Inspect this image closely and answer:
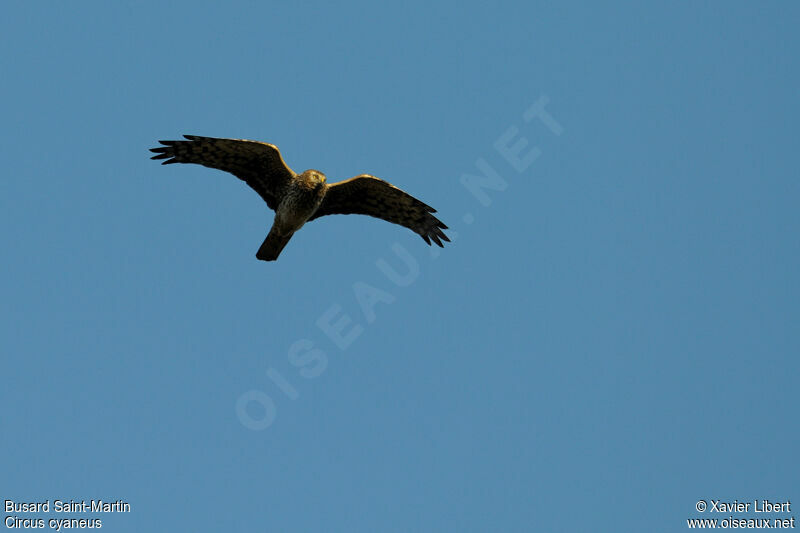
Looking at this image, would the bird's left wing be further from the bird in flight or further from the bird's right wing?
the bird's right wing

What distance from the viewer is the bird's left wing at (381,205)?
16.2m

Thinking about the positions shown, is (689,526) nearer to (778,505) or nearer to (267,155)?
(778,505)

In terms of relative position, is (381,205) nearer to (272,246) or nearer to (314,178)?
(314,178)

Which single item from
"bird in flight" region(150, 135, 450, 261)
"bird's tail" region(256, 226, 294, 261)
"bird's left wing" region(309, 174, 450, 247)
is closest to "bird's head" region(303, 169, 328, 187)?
"bird in flight" region(150, 135, 450, 261)

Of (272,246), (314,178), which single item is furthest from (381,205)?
(272,246)

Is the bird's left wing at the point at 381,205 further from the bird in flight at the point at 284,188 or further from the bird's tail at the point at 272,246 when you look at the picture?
the bird's tail at the point at 272,246

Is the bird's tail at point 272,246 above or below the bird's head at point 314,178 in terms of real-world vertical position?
below

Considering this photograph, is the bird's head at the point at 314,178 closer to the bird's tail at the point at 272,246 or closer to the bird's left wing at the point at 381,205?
the bird's left wing at the point at 381,205

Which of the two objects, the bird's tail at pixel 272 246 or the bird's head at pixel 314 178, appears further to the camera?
the bird's tail at pixel 272 246

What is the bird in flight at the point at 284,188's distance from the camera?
1565 cm

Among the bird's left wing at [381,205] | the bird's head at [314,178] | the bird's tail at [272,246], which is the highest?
the bird's left wing at [381,205]

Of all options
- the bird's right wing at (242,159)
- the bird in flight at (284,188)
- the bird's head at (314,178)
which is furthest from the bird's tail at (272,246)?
the bird's head at (314,178)

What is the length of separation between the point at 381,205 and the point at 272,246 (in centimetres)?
226

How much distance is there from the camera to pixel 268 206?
53.6 ft
